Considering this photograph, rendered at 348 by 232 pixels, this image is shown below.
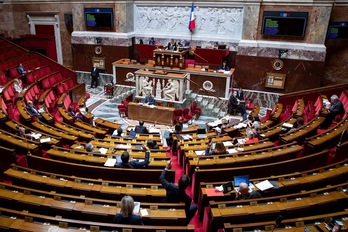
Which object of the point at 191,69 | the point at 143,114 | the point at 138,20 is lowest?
the point at 143,114

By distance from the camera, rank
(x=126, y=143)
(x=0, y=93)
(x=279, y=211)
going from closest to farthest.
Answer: (x=279, y=211)
(x=126, y=143)
(x=0, y=93)

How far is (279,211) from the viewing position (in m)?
3.69

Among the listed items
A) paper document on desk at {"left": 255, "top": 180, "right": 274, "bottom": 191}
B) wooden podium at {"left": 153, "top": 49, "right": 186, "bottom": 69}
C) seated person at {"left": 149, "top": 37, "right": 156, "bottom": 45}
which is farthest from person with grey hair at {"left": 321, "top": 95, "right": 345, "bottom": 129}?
seated person at {"left": 149, "top": 37, "right": 156, "bottom": 45}

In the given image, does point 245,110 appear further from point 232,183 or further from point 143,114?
point 232,183

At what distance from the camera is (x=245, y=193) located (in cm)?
400

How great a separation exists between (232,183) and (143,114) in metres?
6.39

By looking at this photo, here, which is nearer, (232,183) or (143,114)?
(232,183)

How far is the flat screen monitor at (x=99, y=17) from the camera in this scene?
42.7 feet

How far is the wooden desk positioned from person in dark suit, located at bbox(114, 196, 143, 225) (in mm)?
6541

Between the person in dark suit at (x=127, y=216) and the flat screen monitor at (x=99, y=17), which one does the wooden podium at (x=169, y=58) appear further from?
the person in dark suit at (x=127, y=216)

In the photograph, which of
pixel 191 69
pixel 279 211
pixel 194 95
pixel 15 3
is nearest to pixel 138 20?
pixel 191 69

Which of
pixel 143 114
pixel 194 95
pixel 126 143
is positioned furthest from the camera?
pixel 194 95

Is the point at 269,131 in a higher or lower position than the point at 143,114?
higher

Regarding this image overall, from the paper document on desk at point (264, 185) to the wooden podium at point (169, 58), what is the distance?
7664 millimetres
